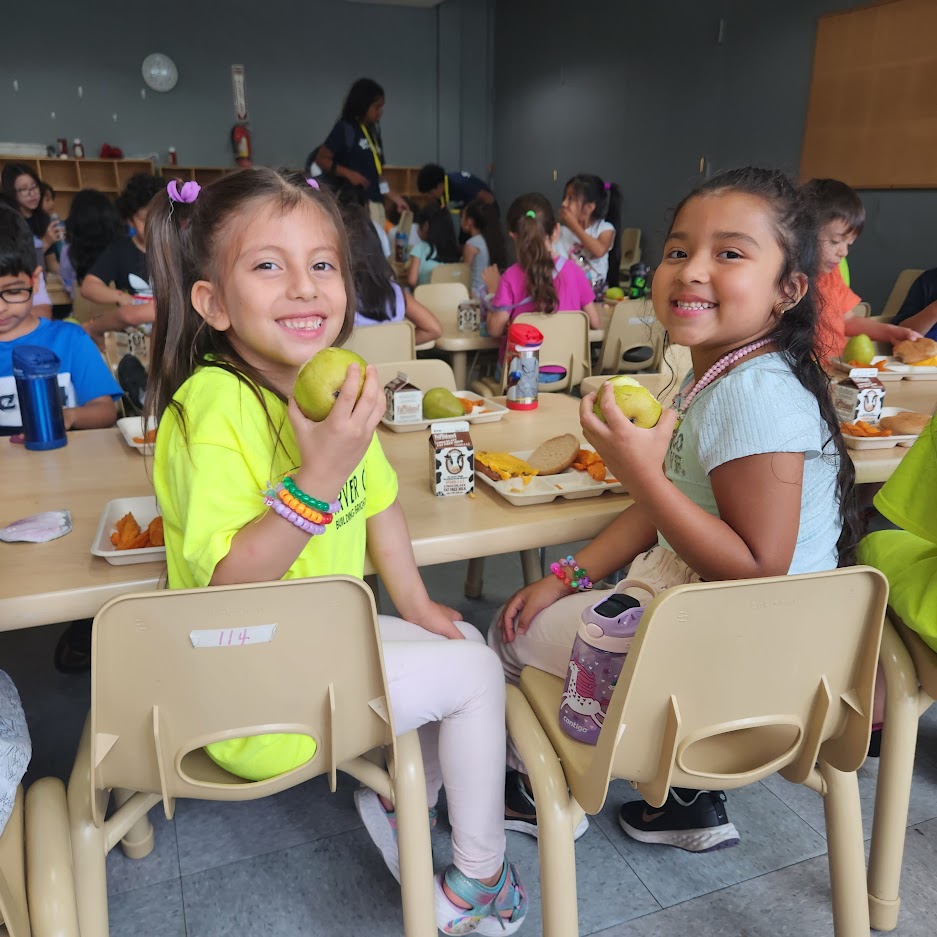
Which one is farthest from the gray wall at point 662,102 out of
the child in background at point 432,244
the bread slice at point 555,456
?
the bread slice at point 555,456

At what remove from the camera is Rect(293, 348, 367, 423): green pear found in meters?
0.93

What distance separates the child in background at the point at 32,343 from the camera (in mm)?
1914

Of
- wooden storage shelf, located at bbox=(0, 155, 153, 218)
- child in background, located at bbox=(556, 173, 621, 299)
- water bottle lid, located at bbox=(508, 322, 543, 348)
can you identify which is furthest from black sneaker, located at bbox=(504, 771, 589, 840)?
wooden storage shelf, located at bbox=(0, 155, 153, 218)

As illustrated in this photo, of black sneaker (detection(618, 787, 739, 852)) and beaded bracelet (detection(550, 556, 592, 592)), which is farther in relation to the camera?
black sneaker (detection(618, 787, 739, 852))

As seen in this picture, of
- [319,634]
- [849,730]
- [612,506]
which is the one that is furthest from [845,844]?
[319,634]

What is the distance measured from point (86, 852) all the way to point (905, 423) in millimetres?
1720

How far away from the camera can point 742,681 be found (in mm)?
917

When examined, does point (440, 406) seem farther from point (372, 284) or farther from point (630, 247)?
point (630, 247)

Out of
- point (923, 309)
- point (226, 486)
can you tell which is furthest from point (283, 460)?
point (923, 309)

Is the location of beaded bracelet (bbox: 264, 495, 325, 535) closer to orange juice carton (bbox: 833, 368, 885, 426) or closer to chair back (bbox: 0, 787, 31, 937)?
chair back (bbox: 0, 787, 31, 937)

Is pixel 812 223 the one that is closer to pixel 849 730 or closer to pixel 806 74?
pixel 849 730

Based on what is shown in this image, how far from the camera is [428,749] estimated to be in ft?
4.40

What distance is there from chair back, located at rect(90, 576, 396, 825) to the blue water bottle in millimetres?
892

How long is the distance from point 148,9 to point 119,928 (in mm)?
9958
